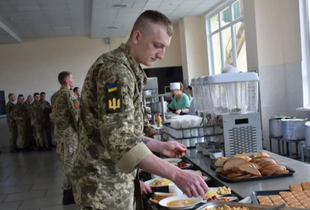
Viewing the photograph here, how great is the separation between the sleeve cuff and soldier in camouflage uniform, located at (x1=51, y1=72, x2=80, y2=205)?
330 centimetres

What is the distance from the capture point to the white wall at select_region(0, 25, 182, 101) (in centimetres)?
1066

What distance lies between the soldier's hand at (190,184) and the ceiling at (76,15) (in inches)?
228

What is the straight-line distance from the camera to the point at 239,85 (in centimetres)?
248

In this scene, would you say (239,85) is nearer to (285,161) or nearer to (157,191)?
(285,161)

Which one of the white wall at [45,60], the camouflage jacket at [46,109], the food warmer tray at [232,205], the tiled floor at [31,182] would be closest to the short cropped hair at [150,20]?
the food warmer tray at [232,205]

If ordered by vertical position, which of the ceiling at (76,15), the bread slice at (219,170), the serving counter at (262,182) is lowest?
the serving counter at (262,182)

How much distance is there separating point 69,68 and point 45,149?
274 cm

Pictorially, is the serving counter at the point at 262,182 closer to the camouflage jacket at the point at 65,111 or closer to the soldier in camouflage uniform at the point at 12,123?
the camouflage jacket at the point at 65,111

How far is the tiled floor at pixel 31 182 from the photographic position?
475cm

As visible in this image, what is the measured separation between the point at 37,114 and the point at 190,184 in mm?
9236

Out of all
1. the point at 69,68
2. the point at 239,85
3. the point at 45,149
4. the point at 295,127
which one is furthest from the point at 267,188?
the point at 69,68

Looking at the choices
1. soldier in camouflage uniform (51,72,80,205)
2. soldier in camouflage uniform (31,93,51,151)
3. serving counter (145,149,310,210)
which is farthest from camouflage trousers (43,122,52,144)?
serving counter (145,149,310,210)

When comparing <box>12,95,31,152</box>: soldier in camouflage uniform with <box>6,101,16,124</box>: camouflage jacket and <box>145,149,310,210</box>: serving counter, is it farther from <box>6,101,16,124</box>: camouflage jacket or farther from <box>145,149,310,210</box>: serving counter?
<box>145,149,310,210</box>: serving counter

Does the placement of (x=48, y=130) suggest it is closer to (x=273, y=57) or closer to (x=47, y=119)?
(x=47, y=119)
